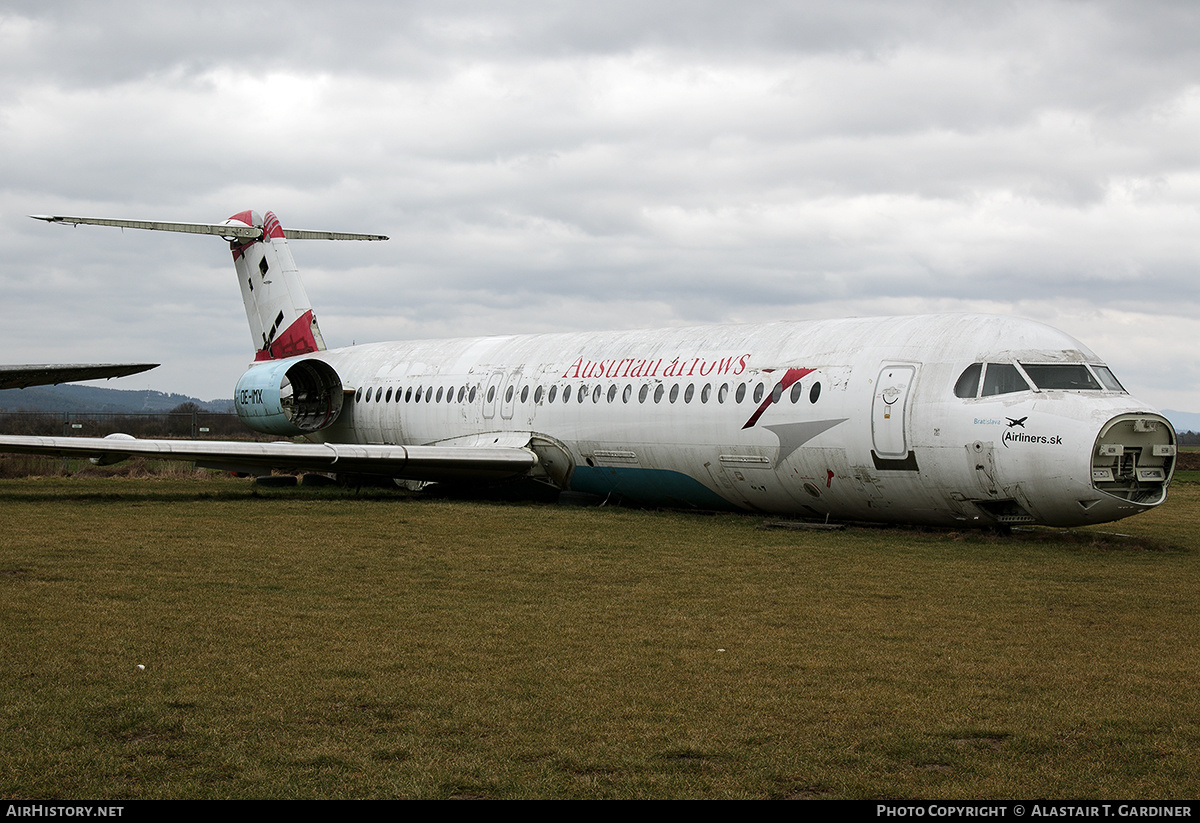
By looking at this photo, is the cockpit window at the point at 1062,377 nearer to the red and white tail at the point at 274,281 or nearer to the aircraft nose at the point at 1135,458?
the aircraft nose at the point at 1135,458

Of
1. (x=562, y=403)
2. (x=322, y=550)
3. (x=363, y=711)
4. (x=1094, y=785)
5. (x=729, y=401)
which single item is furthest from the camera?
(x=562, y=403)

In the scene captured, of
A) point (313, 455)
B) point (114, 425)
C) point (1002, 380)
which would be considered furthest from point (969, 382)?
point (114, 425)

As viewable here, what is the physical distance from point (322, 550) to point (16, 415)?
179ft

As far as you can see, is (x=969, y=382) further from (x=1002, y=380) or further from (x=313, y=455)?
(x=313, y=455)

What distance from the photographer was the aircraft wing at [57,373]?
2227 centimetres

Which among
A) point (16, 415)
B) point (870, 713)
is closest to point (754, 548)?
point (870, 713)

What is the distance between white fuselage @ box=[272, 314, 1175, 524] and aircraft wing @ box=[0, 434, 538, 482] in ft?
3.21

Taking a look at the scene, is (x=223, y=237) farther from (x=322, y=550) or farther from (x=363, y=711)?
(x=363, y=711)

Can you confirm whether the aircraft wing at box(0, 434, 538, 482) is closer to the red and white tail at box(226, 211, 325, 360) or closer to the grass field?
the grass field

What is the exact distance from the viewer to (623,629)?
8781mm

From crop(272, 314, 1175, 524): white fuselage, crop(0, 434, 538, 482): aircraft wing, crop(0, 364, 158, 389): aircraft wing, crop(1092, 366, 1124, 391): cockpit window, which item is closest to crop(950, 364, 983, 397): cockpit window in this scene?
crop(272, 314, 1175, 524): white fuselage

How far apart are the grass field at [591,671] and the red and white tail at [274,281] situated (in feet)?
51.0

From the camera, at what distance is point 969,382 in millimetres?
15062

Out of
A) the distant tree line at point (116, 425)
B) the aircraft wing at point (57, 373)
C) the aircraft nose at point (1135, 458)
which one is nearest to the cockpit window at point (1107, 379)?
the aircraft nose at point (1135, 458)
